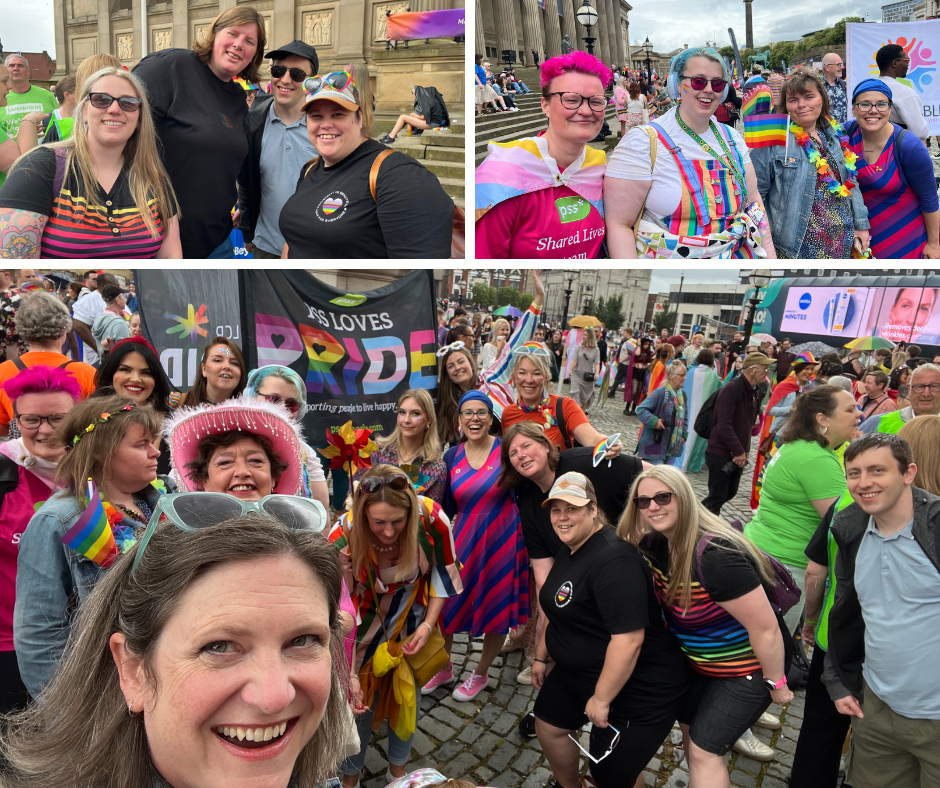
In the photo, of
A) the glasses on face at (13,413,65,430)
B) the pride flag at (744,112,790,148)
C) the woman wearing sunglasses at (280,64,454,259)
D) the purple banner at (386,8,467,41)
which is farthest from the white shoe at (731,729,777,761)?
the purple banner at (386,8,467,41)

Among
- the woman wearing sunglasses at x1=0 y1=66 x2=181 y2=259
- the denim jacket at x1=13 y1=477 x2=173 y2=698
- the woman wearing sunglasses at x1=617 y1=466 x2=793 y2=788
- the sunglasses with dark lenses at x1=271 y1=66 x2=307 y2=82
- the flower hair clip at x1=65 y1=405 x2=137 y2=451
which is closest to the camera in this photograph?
the denim jacket at x1=13 y1=477 x2=173 y2=698

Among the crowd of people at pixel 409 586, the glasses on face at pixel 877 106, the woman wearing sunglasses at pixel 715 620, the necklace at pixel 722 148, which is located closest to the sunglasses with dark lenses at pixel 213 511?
the crowd of people at pixel 409 586

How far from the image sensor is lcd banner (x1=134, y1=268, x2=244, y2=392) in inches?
173

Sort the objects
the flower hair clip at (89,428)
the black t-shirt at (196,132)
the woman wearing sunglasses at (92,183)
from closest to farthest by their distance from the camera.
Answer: the flower hair clip at (89,428) → the woman wearing sunglasses at (92,183) → the black t-shirt at (196,132)

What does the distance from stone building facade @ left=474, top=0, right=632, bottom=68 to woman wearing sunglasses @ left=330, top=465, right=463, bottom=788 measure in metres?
3.32

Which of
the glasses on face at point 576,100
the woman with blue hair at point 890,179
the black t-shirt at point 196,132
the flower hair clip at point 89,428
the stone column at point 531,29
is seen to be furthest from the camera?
the stone column at point 531,29

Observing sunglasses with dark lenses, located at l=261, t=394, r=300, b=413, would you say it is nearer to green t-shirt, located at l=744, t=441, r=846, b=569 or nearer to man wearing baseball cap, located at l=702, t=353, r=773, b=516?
green t-shirt, located at l=744, t=441, r=846, b=569

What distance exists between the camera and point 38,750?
1.14 metres

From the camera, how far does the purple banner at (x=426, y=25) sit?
4.94m

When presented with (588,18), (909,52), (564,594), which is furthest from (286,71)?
(909,52)

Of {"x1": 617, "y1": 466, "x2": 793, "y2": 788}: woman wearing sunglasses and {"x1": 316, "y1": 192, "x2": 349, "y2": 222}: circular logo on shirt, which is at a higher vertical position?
{"x1": 316, "y1": 192, "x2": 349, "y2": 222}: circular logo on shirt

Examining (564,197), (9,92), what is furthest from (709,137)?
(9,92)

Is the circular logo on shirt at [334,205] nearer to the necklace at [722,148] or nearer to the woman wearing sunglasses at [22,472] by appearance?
the woman wearing sunglasses at [22,472]

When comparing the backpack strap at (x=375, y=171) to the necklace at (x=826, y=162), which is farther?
the necklace at (x=826, y=162)
